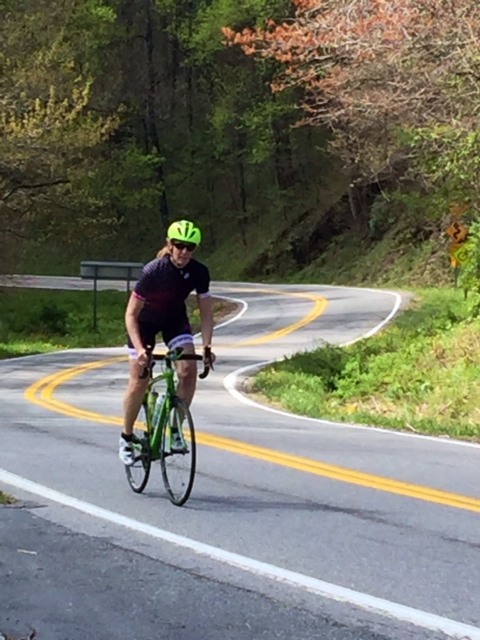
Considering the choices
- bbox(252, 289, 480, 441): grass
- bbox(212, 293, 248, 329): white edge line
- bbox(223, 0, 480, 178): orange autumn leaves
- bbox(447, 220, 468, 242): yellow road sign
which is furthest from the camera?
bbox(212, 293, 248, 329): white edge line

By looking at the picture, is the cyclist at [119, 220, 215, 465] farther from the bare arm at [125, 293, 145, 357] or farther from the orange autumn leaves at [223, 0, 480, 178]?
the orange autumn leaves at [223, 0, 480, 178]

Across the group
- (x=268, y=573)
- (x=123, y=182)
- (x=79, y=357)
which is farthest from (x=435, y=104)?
(x=123, y=182)

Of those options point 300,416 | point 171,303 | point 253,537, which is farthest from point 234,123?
point 253,537

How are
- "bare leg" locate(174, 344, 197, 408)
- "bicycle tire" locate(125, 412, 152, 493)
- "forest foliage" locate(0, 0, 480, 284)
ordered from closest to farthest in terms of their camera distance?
"bare leg" locate(174, 344, 197, 408) < "bicycle tire" locate(125, 412, 152, 493) < "forest foliage" locate(0, 0, 480, 284)

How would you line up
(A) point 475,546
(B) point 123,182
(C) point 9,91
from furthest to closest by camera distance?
1. (B) point 123,182
2. (C) point 9,91
3. (A) point 475,546

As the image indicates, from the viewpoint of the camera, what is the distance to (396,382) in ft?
61.3

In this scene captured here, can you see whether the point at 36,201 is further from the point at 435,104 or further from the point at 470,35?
the point at 470,35

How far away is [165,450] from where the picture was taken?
796 centimetres

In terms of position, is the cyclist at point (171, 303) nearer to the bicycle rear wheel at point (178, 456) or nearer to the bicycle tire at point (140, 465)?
the bicycle rear wheel at point (178, 456)

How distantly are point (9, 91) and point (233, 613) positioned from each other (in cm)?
2774

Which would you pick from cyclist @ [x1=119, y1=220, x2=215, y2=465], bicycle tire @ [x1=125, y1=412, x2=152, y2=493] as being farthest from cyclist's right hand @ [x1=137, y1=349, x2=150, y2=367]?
bicycle tire @ [x1=125, y1=412, x2=152, y2=493]

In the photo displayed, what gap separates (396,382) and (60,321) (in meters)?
23.8

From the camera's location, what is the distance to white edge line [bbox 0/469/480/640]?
4.95 metres

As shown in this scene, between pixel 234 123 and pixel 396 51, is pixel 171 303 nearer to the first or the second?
pixel 396 51
